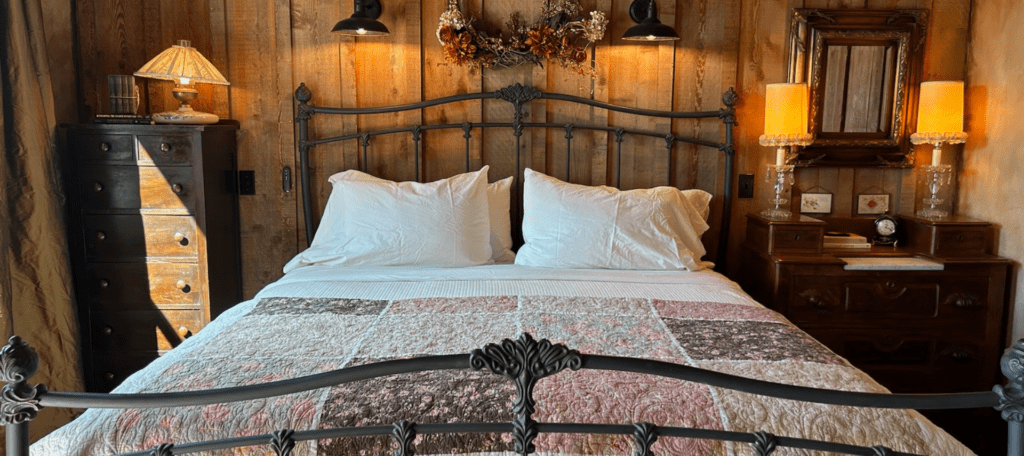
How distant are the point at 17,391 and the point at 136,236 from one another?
1812mm

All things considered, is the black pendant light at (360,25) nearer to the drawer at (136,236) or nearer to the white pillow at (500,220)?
the white pillow at (500,220)

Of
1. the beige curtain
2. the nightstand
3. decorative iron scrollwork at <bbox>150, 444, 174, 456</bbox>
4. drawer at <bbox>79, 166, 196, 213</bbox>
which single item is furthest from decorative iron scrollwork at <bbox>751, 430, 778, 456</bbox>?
the beige curtain

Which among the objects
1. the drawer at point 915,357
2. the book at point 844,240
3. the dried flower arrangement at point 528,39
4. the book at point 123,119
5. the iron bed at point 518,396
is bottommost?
the drawer at point 915,357

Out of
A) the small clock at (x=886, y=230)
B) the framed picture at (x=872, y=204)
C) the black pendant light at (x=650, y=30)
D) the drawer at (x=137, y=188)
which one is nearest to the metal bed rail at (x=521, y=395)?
the drawer at (x=137, y=188)

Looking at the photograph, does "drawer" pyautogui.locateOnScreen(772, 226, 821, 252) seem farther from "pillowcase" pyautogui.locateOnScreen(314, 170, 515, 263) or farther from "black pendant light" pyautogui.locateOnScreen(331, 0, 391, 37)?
"black pendant light" pyautogui.locateOnScreen(331, 0, 391, 37)

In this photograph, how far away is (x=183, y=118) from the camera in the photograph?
279 cm

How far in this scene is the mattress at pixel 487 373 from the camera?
1.33m

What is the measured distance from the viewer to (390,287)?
2398 mm

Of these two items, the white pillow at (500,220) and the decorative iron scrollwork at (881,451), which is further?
the white pillow at (500,220)

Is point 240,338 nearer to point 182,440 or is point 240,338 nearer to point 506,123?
point 182,440

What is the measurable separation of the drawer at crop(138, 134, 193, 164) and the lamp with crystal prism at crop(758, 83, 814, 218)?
2.35 meters

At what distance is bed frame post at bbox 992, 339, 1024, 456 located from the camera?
1.09 m

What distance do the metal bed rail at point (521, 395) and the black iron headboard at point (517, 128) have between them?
199cm

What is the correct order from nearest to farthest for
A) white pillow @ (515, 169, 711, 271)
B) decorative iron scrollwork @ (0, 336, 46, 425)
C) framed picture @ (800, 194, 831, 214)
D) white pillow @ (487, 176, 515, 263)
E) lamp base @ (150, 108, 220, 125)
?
decorative iron scrollwork @ (0, 336, 46, 425), white pillow @ (515, 169, 711, 271), lamp base @ (150, 108, 220, 125), white pillow @ (487, 176, 515, 263), framed picture @ (800, 194, 831, 214)
